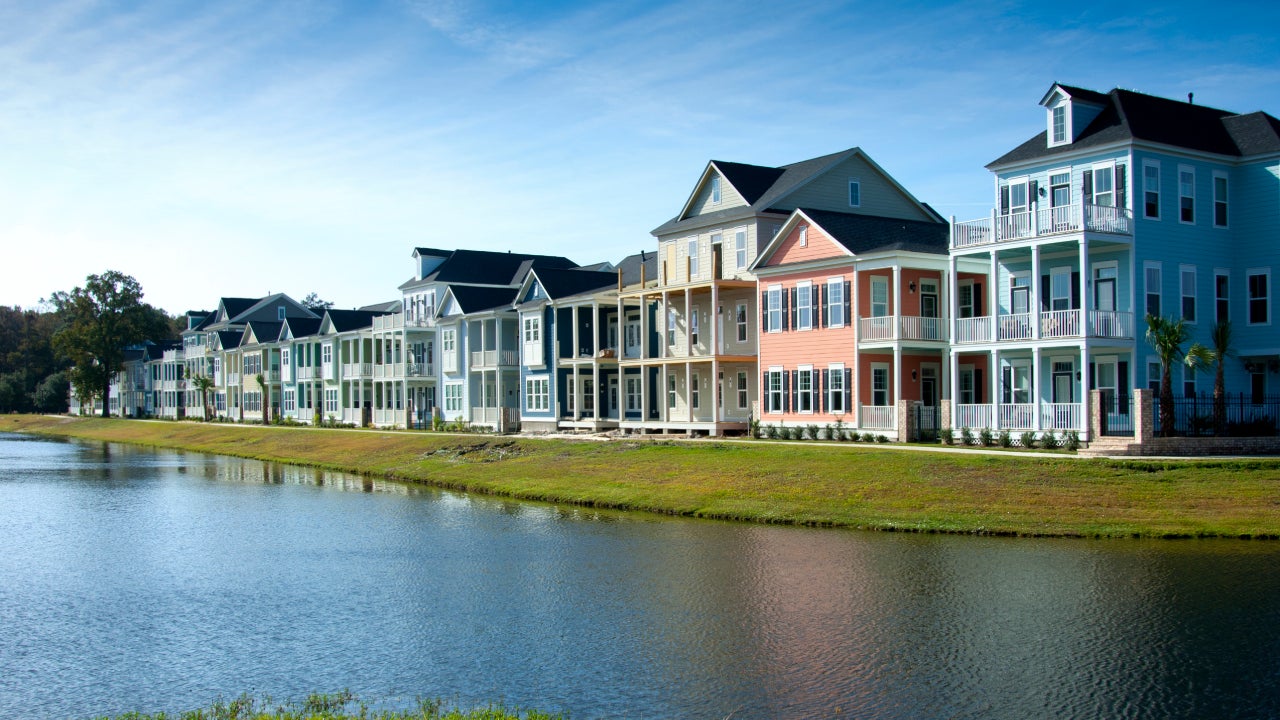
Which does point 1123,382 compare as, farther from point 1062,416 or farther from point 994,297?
point 994,297

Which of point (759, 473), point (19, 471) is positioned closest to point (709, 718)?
point (759, 473)

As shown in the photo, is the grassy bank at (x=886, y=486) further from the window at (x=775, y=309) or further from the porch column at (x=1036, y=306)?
the window at (x=775, y=309)

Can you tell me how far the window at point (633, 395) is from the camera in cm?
5512

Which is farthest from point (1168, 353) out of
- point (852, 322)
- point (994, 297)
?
point (852, 322)

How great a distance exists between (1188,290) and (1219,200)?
11.9 ft

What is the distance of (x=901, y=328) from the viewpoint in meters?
39.5

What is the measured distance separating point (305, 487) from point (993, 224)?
27773mm

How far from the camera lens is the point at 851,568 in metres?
22.2

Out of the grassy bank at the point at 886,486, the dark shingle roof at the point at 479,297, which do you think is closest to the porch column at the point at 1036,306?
the grassy bank at the point at 886,486

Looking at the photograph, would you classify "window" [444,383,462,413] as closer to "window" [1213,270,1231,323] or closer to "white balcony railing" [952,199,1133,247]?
"white balcony railing" [952,199,1133,247]

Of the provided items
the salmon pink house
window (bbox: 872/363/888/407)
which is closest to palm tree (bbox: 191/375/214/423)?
the salmon pink house

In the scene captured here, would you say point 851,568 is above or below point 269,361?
below

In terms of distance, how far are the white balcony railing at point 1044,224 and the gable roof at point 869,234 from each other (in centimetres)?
248

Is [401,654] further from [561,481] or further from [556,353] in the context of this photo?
[556,353]
